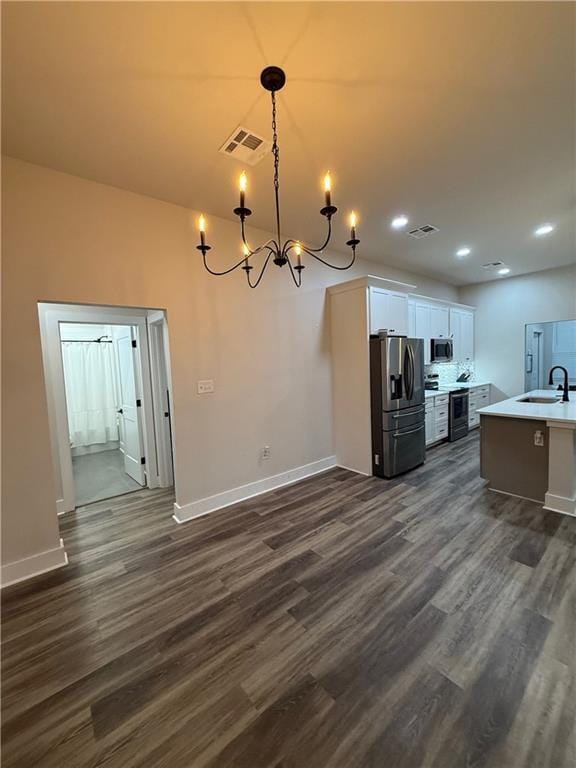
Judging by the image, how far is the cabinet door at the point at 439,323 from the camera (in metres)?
5.59

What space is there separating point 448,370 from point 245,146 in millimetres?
5884

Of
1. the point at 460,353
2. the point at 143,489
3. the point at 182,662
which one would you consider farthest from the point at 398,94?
the point at 460,353

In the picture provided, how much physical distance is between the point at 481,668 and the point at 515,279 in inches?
271

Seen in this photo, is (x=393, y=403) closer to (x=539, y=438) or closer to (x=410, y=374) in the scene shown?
(x=410, y=374)

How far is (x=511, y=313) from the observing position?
20.6 feet

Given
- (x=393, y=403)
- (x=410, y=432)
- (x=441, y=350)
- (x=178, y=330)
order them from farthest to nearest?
(x=441, y=350) < (x=410, y=432) < (x=393, y=403) < (x=178, y=330)

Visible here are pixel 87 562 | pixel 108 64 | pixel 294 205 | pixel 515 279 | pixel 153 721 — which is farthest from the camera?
pixel 515 279

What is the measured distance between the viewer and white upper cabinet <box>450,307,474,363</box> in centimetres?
616

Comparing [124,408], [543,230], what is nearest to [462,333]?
[543,230]

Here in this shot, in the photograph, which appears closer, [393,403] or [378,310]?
[393,403]

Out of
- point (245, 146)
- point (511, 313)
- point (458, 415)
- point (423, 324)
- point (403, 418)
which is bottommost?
point (458, 415)

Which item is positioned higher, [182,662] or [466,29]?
[466,29]

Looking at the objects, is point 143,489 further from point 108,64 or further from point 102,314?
point 108,64

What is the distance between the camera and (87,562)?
252 centimetres
